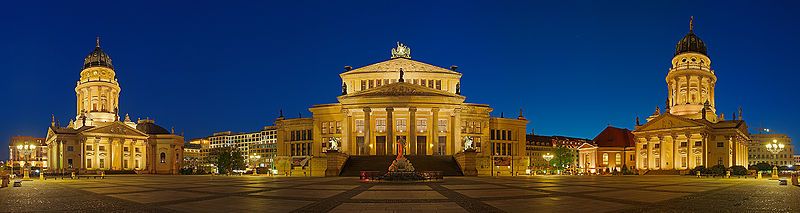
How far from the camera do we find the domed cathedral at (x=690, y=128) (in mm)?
92875

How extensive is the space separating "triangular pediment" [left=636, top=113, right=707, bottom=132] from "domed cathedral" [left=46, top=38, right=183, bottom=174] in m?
84.0

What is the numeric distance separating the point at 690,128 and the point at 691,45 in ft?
59.3

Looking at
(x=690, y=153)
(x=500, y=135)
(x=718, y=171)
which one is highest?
(x=500, y=135)

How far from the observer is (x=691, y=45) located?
4139 inches

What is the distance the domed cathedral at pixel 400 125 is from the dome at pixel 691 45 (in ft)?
94.0

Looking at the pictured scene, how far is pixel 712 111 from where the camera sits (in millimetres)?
101938

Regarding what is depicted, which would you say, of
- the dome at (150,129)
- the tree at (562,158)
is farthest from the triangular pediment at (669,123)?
the dome at (150,129)

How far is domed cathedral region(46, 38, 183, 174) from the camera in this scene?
108 metres

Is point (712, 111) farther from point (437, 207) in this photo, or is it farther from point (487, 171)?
point (437, 207)

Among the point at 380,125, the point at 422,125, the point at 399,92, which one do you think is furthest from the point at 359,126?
the point at 399,92

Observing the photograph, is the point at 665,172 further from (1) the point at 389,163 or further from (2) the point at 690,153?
(1) the point at 389,163

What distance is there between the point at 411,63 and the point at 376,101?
1737 cm

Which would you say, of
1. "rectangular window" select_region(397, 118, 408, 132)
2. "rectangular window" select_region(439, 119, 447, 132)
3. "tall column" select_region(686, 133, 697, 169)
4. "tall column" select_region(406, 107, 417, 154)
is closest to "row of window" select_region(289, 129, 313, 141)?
"rectangular window" select_region(397, 118, 408, 132)

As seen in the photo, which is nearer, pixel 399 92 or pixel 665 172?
pixel 399 92
